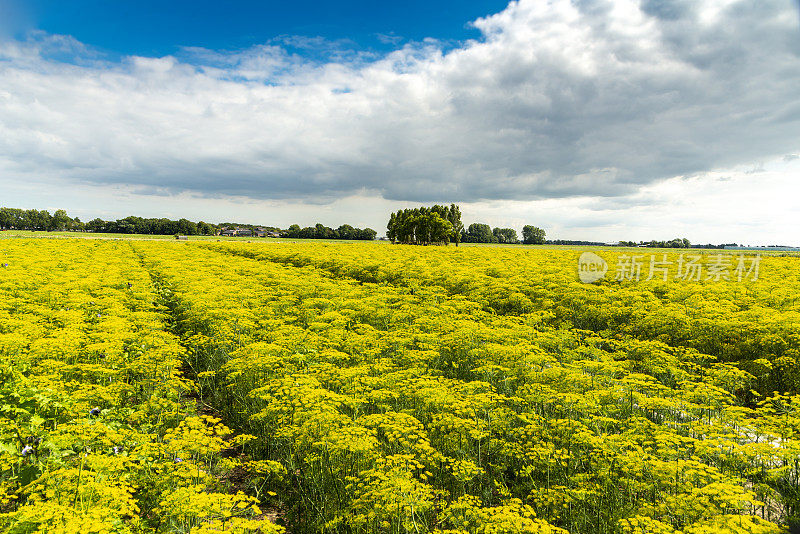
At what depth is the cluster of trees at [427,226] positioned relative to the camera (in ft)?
315

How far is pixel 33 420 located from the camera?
5.80 meters

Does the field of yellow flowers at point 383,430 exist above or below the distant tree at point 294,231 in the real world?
below

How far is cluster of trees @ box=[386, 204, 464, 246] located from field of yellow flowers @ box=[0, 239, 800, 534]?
82420 mm

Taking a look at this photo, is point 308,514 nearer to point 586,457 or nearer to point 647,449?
point 586,457

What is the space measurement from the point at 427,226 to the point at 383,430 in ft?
301

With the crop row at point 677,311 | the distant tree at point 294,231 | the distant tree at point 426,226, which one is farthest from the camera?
the distant tree at point 294,231

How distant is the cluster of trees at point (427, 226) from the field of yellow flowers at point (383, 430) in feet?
270

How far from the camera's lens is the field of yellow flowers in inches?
187

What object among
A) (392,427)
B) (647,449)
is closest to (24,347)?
(392,427)

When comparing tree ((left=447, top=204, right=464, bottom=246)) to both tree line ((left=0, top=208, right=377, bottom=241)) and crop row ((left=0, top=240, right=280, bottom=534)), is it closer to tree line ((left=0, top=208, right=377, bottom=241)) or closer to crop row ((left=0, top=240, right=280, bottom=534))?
tree line ((left=0, top=208, right=377, bottom=241))

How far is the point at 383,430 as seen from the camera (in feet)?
23.5

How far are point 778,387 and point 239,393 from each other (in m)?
15.2

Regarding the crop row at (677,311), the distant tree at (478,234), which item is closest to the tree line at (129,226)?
the distant tree at (478,234)

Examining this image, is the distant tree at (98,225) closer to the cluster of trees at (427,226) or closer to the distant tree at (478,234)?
the cluster of trees at (427,226)
